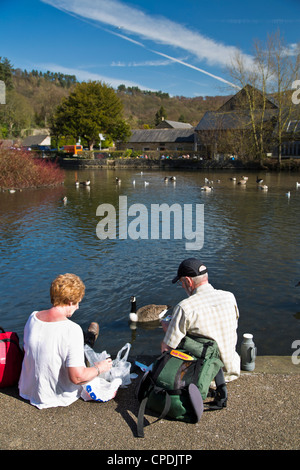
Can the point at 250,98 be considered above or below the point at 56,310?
above

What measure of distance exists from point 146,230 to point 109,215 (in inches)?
171

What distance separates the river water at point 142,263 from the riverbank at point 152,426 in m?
2.62

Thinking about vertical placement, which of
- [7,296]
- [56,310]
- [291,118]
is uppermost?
[291,118]

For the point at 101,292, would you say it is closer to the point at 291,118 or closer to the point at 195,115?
the point at 291,118

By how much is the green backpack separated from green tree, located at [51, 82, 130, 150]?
6895 cm

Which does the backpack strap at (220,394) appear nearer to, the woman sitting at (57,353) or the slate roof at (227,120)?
the woman sitting at (57,353)

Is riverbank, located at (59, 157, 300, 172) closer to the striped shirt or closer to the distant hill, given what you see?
the distant hill

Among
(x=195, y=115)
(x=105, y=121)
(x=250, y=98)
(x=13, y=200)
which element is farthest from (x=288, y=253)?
(x=195, y=115)

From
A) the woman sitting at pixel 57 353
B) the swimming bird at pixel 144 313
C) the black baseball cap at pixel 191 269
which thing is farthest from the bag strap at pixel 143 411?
the swimming bird at pixel 144 313

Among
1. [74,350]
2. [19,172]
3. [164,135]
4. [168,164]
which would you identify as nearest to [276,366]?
[74,350]

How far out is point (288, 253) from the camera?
1243 cm

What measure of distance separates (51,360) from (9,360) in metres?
0.80

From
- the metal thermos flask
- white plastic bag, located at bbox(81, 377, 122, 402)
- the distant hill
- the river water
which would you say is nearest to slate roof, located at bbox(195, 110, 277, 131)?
the distant hill
